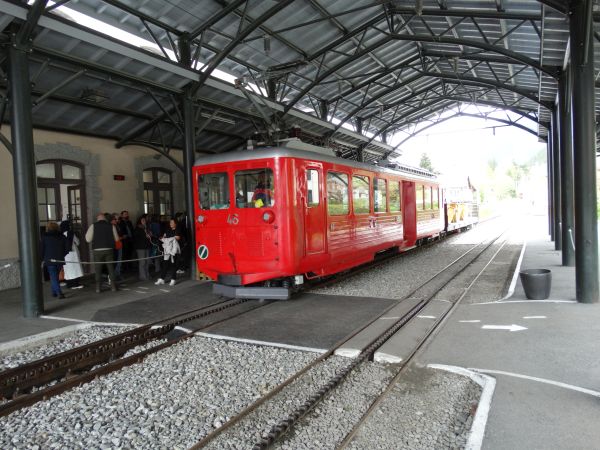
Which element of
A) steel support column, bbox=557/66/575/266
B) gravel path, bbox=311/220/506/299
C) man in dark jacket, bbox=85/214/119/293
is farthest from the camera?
steel support column, bbox=557/66/575/266

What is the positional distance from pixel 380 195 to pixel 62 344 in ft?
24.7

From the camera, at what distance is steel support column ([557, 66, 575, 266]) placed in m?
10.3

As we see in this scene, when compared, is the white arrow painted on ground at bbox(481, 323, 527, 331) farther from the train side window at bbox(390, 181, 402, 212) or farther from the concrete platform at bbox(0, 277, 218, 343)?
the train side window at bbox(390, 181, 402, 212)

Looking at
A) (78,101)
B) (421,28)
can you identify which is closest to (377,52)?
(421,28)

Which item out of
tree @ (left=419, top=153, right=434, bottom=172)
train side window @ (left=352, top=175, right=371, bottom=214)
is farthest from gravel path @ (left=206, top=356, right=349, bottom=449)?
tree @ (left=419, top=153, right=434, bottom=172)

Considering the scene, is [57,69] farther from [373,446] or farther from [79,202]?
[373,446]

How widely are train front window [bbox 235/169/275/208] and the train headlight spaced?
0.49 ft

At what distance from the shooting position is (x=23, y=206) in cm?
678

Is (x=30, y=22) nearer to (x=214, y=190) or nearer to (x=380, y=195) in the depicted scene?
(x=214, y=190)

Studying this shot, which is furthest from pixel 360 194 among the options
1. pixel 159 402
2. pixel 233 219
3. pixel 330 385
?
pixel 159 402

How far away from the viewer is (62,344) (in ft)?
18.8

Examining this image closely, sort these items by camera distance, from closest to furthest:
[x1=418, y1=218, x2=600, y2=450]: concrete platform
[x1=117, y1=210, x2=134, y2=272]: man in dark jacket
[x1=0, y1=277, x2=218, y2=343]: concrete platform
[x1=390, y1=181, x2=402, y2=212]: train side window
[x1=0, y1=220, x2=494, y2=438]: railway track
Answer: [x1=418, y1=218, x2=600, y2=450]: concrete platform
[x1=0, y1=220, x2=494, y2=438]: railway track
[x1=0, y1=277, x2=218, y2=343]: concrete platform
[x1=117, y1=210, x2=134, y2=272]: man in dark jacket
[x1=390, y1=181, x2=402, y2=212]: train side window

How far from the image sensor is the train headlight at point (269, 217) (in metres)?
7.26

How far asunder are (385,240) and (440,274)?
1.64m
